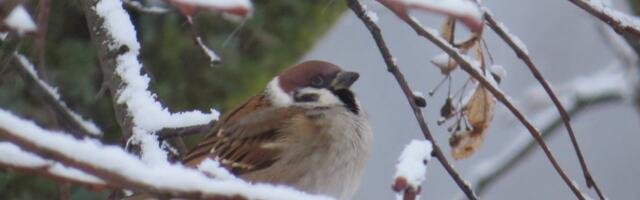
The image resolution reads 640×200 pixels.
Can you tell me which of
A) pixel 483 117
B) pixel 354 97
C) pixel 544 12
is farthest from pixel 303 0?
pixel 544 12

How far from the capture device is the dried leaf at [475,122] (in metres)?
1.90

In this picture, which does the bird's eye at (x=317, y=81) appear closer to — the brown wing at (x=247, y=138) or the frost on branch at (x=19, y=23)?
the brown wing at (x=247, y=138)

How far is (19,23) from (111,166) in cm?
18

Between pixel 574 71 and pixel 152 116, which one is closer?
pixel 152 116

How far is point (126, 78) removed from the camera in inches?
65.2

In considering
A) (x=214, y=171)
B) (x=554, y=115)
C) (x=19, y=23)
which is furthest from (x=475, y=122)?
(x=554, y=115)

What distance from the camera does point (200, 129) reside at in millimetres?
1808

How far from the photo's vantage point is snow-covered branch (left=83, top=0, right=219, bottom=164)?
1.57m

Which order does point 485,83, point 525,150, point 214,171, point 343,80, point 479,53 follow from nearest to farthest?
point 214,171 < point 485,83 < point 479,53 < point 343,80 < point 525,150

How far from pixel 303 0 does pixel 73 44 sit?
66 centimetres

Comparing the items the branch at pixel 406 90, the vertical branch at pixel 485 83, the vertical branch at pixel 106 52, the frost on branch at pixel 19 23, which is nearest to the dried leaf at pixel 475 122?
the branch at pixel 406 90

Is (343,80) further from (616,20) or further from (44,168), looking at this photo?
(44,168)

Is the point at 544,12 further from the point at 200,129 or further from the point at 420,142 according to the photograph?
the point at 420,142

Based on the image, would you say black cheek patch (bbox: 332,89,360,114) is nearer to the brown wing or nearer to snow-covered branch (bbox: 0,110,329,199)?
the brown wing
